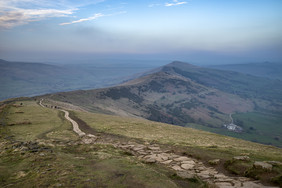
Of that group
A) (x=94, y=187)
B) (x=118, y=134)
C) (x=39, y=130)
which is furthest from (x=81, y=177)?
(x=39, y=130)

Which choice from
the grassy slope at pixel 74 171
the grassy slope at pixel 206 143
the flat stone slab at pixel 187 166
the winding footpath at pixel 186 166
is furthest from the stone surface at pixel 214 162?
the grassy slope at pixel 74 171

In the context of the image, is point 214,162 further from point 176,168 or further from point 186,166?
point 176,168

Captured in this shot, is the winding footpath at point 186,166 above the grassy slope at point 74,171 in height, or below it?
below

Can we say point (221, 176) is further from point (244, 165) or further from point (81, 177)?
point (81, 177)

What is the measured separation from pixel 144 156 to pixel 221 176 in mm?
9379

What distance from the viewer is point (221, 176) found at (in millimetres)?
15797

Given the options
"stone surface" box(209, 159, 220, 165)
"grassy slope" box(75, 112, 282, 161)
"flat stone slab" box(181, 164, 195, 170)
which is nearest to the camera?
"flat stone slab" box(181, 164, 195, 170)

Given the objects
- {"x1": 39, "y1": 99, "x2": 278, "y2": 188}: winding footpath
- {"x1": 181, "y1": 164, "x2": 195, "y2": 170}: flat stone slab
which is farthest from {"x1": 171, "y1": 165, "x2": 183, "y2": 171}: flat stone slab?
{"x1": 181, "y1": 164, "x2": 195, "y2": 170}: flat stone slab

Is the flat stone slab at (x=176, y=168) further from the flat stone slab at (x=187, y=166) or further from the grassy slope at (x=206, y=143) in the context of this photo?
Answer: the grassy slope at (x=206, y=143)

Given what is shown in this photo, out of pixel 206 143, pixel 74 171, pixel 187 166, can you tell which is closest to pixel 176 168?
pixel 187 166

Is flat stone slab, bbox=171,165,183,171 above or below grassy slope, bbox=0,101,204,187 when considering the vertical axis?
below

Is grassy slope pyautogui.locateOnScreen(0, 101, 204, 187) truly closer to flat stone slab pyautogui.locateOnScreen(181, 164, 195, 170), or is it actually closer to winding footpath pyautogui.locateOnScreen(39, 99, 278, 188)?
winding footpath pyautogui.locateOnScreen(39, 99, 278, 188)

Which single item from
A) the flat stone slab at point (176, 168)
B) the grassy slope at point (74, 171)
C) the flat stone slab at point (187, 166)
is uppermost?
the grassy slope at point (74, 171)

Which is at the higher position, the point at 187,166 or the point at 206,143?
the point at 187,166
